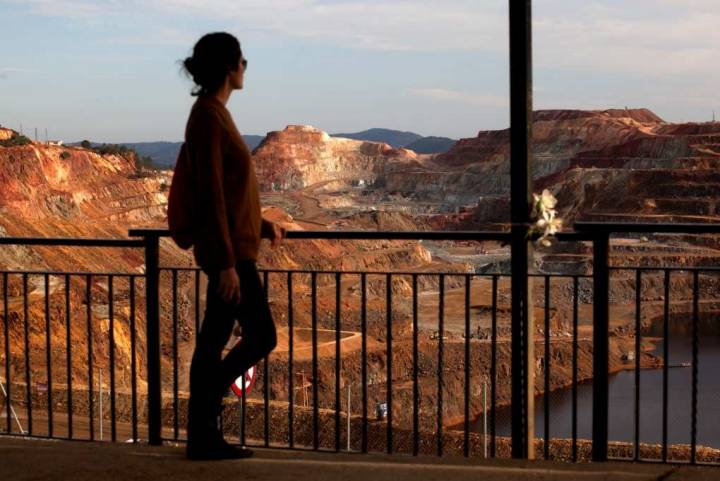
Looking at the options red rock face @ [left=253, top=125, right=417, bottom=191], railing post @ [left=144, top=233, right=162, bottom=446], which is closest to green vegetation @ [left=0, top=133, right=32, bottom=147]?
railing post @ [left=144, top=233, right=162, bottom=446]

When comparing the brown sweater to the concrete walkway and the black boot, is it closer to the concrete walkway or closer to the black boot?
the black boot

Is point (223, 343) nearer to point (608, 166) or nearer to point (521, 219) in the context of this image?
point (521, 219)

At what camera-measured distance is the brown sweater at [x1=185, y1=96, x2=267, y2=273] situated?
339 centimetres

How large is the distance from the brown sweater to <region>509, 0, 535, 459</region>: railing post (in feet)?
3.24

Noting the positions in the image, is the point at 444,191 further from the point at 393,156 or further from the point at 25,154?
the point at 25,154

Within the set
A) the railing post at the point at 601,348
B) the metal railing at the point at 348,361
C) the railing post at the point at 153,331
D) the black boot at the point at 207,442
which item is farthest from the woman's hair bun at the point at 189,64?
the railing post at the point at 601,348

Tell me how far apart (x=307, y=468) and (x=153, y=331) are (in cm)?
104

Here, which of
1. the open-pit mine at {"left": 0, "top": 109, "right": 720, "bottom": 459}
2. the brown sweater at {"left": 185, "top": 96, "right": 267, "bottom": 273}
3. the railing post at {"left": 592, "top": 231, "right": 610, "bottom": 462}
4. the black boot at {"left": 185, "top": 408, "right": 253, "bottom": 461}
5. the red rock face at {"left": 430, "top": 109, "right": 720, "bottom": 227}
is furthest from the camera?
the red rock face at {"left": 430, "top": 109, "right": 720, "bottom": 227}

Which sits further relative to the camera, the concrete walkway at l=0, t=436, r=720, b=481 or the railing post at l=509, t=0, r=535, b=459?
the railing post at l=509, t=0, r=535, b=459

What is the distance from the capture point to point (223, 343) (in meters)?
3.65

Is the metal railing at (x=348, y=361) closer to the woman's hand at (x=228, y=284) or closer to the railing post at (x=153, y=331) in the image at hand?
the railing post at (x=153, y=331)

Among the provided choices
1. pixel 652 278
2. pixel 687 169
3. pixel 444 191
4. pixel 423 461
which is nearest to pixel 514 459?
pixel 423 461

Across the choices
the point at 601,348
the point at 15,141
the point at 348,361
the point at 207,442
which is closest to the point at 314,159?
the point at 15,141

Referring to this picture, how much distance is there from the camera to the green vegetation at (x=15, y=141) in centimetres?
6468
